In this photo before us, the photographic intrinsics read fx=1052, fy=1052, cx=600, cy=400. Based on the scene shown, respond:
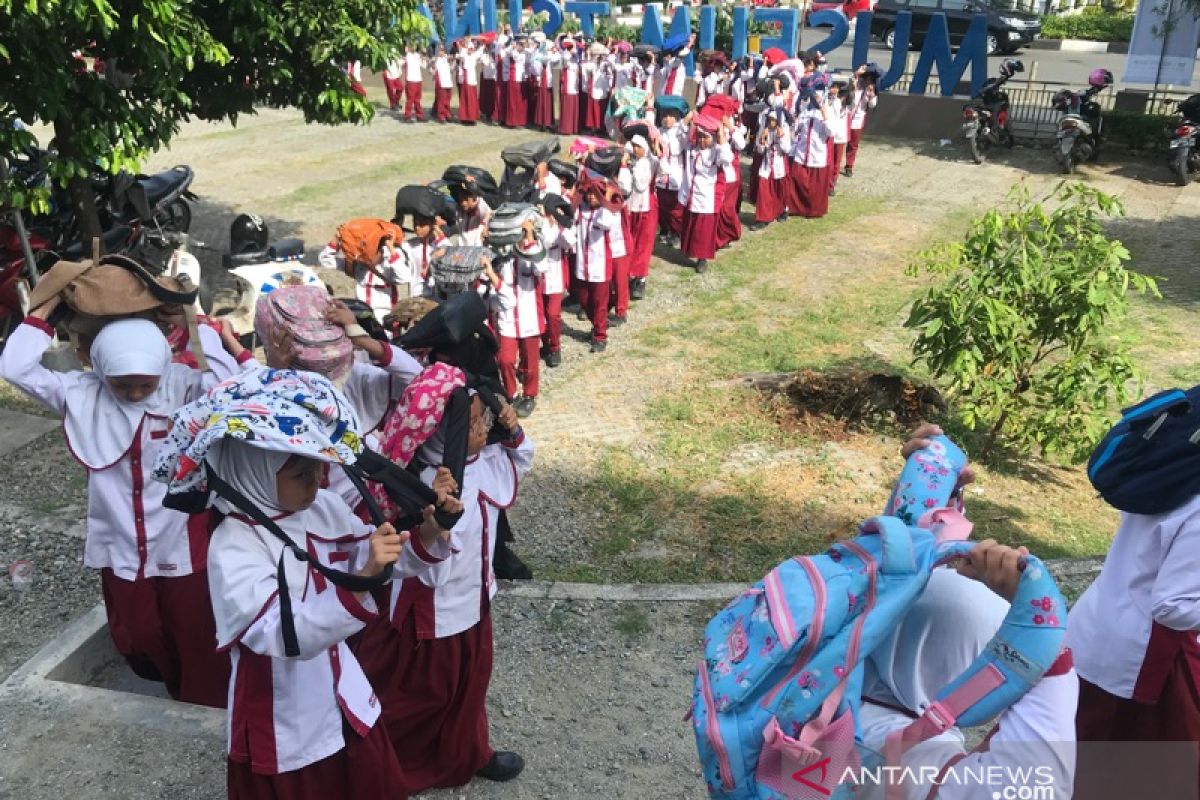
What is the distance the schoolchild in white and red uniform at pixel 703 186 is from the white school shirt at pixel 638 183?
2.11 ft

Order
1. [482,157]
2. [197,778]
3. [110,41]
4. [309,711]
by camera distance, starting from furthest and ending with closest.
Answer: [482,157] → [110,41] → [197,778] → [309,711]

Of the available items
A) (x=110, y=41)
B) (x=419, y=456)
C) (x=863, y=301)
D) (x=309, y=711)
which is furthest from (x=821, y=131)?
(x=309, y=711)

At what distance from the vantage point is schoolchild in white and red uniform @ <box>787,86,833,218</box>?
39.2 feet

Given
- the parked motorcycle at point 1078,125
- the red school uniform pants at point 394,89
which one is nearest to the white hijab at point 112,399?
the parked motorcycle at point 1078,125

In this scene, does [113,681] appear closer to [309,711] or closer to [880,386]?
[309,711]

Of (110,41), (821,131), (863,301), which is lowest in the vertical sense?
(863,301)

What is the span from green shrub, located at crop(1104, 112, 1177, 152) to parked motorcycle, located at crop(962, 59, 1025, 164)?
135 centimetres

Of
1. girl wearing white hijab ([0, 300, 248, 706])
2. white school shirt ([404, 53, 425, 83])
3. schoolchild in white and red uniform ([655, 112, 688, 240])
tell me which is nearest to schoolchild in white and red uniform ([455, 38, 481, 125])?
white school shirt ([404, 53, 425, 83])

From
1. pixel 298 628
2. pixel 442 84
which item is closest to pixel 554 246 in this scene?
pixel 298 628

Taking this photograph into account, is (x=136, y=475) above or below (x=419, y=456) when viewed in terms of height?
below

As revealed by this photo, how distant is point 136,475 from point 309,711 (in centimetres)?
145

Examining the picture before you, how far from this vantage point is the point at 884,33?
75.8 ft

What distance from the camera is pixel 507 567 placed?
521cm

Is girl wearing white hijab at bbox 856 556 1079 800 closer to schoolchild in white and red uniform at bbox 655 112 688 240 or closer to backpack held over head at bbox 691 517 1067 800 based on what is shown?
backpack held over head at bbox 691 517 1067 800
